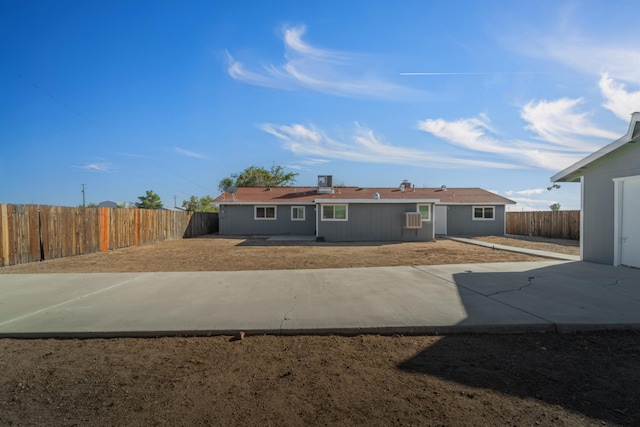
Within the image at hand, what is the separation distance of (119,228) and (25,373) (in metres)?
14.5

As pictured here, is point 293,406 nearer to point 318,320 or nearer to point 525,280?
point 318,320

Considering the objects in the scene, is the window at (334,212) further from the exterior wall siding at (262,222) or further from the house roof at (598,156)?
the house roof at (598,156)

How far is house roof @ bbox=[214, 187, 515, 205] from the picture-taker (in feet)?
80.6

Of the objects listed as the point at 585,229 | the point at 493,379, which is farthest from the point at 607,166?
the point at 493,379

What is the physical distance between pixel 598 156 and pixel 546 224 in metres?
16.1

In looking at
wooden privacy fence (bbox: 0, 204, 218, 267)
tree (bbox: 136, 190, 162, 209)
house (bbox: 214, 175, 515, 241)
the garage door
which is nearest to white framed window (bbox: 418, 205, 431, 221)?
house (bbox: 214, 175, 515, 241)

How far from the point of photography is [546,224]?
2272 cm

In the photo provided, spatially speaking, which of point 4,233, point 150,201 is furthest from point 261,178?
point 4,233

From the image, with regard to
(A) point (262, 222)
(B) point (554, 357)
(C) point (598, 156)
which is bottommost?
(B) point (554, 357)

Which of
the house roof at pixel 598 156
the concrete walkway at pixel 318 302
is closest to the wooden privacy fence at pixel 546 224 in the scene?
the house roof at pixel 598 156

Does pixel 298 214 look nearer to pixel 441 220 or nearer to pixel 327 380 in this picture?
pixel 441 220

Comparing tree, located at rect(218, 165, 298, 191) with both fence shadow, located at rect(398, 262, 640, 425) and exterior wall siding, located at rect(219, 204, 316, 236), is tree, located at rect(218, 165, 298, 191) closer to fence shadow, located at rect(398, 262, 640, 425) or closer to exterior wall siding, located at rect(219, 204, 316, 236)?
exterior wall siding, located at rect(219, 204, 316, 236)

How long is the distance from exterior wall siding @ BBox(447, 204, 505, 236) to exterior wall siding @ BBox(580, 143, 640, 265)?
49.8 ft

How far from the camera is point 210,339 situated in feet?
13.4
